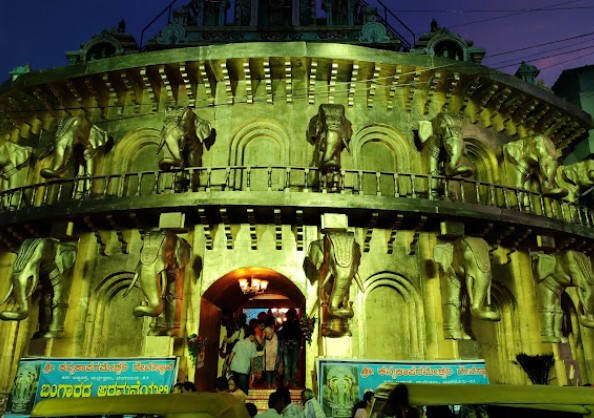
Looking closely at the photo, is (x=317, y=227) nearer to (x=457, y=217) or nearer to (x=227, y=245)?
(x=227, y=245)

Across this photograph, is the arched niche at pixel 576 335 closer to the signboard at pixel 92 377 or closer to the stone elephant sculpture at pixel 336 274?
the stone elephant sculpture at pixel 336 274

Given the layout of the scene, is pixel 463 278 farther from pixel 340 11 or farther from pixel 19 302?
pixel 340 11

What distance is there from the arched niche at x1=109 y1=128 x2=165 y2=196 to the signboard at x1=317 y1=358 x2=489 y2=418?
8457mm

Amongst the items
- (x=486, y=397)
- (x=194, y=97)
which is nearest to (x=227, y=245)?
(x=194, y=97)

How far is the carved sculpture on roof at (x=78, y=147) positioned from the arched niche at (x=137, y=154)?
0.51 meters

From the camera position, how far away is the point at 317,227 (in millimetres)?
13336

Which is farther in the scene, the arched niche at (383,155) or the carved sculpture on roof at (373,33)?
the carved sculpture on roof at (373,33)

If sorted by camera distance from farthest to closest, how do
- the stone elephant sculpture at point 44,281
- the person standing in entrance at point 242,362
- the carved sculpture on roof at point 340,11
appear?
the carved sculpture on roof at point 340,11 < the stone elephant sculpture at point 44,281 < the person standing in entrance at point 242,362

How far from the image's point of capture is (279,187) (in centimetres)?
1404

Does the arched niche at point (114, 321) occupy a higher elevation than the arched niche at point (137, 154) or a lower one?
lower

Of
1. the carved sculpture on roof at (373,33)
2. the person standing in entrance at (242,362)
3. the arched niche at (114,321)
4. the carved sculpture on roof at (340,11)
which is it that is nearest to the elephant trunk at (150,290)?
the arched niche at (114,321)

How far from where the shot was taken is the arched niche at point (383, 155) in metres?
14.6

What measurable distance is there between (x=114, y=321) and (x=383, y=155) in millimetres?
9421

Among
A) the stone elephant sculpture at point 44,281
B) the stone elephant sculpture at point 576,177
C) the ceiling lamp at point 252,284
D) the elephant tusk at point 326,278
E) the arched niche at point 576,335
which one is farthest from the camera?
the stone elephant sculpture at point 576,177
